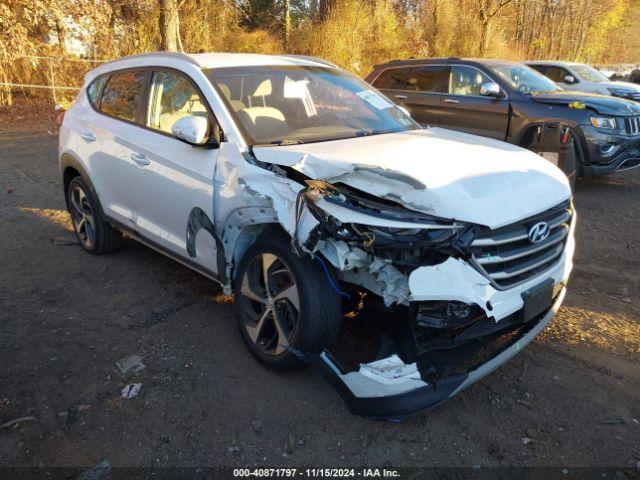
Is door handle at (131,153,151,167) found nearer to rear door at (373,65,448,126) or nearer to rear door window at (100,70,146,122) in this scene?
rear door window at (100,70,146,122)

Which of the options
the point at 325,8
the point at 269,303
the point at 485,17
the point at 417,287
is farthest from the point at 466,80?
the point at 485,17

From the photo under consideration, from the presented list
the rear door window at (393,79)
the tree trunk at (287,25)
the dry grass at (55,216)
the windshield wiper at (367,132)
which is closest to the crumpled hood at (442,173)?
the windshield wiper at (367,132)

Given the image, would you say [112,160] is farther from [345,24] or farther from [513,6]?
[513,6]

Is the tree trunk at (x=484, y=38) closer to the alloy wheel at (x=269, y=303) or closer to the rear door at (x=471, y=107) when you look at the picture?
the rear door at (x=471, y=107)

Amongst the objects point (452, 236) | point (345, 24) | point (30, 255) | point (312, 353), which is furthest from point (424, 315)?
point (345, 24)

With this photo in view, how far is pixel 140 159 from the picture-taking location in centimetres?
415

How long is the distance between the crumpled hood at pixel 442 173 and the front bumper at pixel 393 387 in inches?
29.3

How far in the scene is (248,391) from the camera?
126 inches

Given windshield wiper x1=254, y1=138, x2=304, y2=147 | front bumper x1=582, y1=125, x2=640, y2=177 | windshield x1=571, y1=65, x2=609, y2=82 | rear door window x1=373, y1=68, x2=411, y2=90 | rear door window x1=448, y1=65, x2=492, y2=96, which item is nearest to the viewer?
windshield wiper x1=254, y1=138, x2=304, y2=147

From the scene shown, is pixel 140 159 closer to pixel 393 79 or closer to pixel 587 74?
pixel 393 79

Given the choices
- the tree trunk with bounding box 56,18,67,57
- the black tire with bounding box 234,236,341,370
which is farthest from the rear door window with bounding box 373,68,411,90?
the tree trunk with bounding box 56,18,67,57

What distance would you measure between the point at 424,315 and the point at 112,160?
315 centimetres

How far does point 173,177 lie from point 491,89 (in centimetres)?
603

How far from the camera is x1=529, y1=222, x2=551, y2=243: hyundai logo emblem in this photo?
2.88 metres
